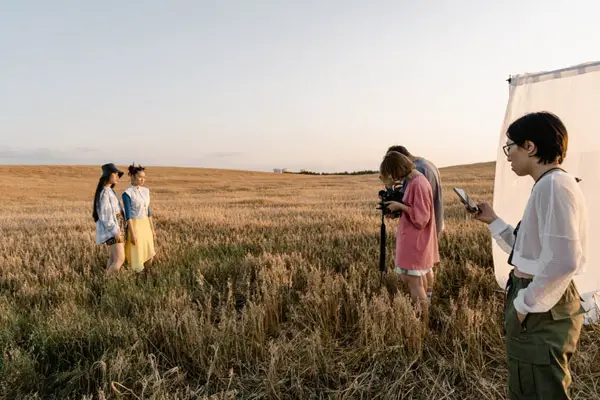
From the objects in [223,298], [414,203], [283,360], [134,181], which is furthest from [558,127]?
[134,181]

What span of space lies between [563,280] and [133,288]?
14.6 ft

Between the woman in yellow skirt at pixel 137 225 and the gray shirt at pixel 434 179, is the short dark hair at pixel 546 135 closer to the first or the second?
the gray shirt at pixel 434 179

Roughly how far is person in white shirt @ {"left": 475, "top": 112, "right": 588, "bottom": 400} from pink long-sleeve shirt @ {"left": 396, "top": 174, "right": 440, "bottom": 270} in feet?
5.36

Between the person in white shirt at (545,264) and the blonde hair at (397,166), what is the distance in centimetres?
167

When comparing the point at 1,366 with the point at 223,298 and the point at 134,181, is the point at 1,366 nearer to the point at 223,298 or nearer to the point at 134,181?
the point at 223,298

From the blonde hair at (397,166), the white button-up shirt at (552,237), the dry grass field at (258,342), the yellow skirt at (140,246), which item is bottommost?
the dry grass field at (258,342)

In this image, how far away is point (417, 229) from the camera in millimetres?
3842

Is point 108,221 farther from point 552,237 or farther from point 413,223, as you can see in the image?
point 552,237

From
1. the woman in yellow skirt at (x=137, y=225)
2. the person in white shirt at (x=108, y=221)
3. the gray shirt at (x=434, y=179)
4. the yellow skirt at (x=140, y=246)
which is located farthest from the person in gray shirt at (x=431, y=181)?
the person in white shirt at (x=108, y=221)

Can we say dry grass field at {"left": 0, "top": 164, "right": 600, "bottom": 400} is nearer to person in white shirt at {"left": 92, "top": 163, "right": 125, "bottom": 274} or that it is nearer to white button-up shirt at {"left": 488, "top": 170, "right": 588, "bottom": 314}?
person in white shirt at {"left": 92, "top": 163, "right": 125, "bottom": 274}

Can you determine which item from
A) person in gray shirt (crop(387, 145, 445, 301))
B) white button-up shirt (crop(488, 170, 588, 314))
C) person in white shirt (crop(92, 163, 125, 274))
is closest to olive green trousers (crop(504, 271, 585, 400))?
white button-up shirt (crop(488, 170, 588, 314))

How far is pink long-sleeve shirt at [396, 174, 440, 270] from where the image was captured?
147 inches

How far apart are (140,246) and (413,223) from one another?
4263 millimetres

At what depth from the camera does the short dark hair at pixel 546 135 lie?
74.3 inches
